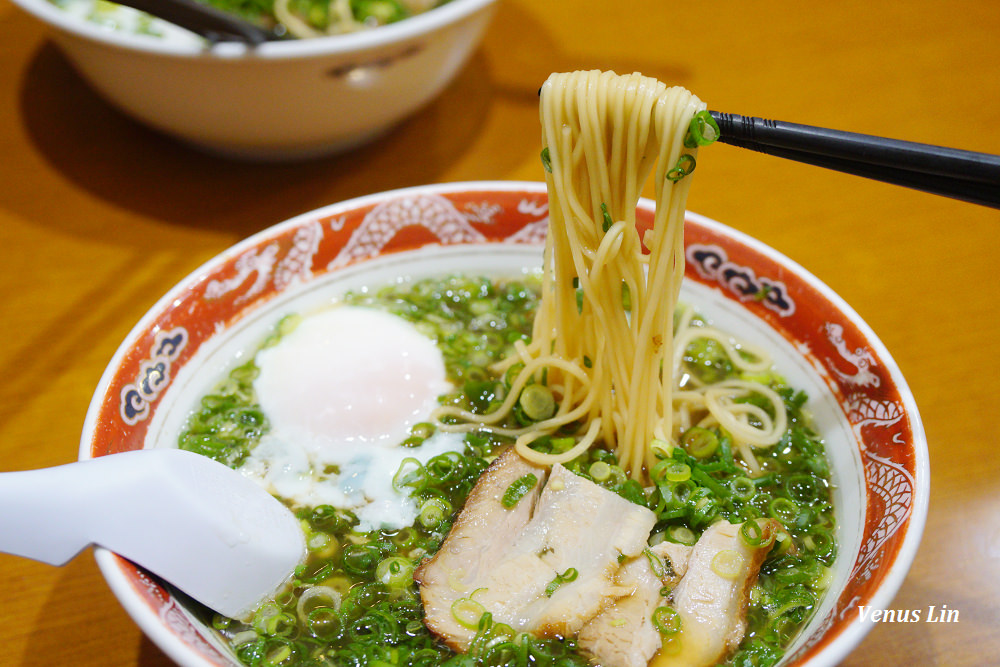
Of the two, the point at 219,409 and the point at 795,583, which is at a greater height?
the point at 795,583

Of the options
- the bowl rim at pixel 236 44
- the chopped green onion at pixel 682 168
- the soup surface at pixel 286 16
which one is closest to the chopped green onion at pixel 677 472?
the chopped green onion at pixel 682 168

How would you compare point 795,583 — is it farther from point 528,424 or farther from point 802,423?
point 528,424

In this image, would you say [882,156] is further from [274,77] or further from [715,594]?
[274,77]

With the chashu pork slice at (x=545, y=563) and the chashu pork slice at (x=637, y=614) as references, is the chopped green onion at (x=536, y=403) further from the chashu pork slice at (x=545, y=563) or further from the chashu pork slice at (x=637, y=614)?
the chashu pork slice at (x=637, y=614)

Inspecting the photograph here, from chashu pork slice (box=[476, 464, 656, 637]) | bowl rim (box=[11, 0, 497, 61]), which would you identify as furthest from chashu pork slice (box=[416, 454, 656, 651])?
bowl rim (box=[11, 0, 497, 61])

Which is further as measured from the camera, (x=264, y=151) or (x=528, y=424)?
(x=264, y=151)

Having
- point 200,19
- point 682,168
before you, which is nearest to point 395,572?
A: point 682,168

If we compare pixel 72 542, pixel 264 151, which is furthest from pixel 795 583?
pixel 264 151

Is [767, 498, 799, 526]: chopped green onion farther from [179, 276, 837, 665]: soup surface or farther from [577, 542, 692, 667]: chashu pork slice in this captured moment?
[577, 542, 692, 667]: chashu pork slice
